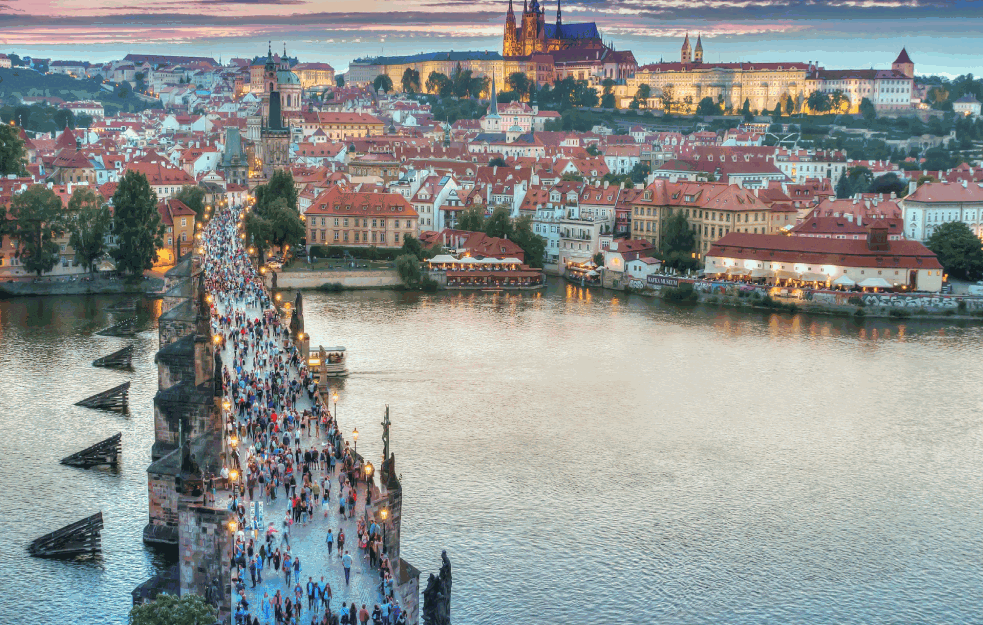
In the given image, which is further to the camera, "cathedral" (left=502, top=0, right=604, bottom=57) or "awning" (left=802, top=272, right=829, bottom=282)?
"cathedral" (left=502, top=0, right=604, bottom=57)

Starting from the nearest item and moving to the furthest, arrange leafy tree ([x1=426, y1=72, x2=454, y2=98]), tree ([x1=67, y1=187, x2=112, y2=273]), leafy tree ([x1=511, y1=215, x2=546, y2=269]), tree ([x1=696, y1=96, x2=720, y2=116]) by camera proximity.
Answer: tree ([x1=67, y1=187, x2=112, y2=273]) → leafy tree ([x1=511, y1=215, x2=546, y2=269]) → tree ([x1=696, y1=96, x2=720, y2=116]) → leafy tree ([x1=426, y1=72, x2=454, y2=98])

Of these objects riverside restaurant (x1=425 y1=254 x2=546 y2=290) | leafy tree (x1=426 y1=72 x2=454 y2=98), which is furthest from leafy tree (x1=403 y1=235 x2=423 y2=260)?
leafy tree (x1=426 y1=72 x2=454 y2=98)

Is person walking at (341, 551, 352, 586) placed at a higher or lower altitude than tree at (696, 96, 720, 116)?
lower

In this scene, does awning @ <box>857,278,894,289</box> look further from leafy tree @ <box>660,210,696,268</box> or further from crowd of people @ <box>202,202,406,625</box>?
crowd of people @ <box>202,202,406,625</box>

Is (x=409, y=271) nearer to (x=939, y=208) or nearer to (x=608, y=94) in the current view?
(x=939, y=208)

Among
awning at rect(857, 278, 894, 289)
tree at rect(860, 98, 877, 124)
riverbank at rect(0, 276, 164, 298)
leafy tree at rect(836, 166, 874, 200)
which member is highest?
tree at rect(860, 98, 877, 124)

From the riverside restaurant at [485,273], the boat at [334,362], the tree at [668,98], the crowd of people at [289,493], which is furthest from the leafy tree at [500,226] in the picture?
the tree at [668,98]
